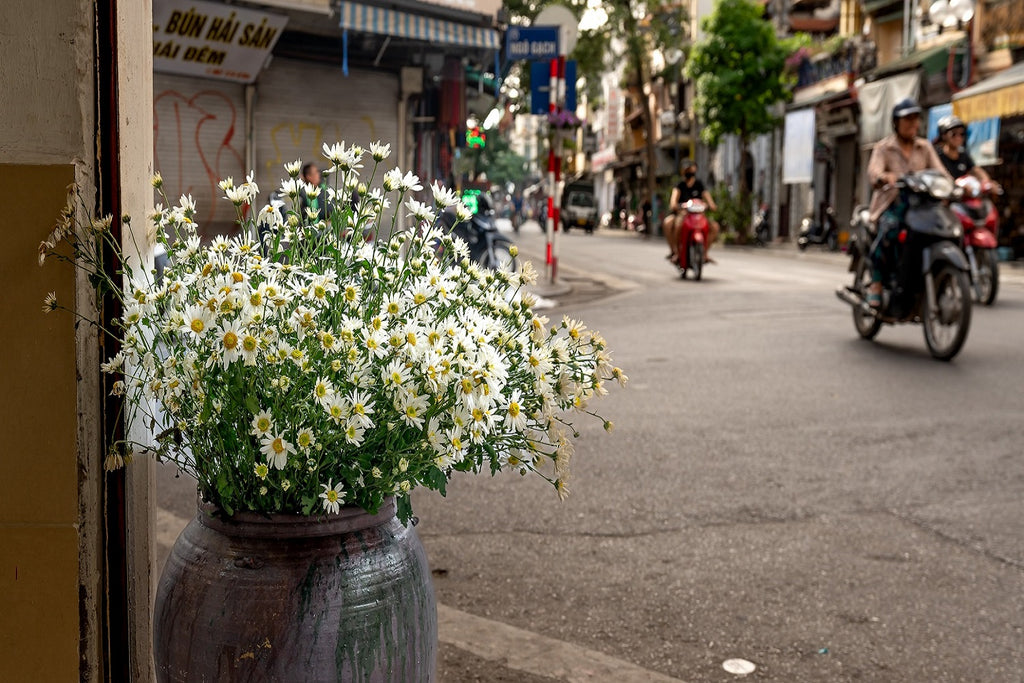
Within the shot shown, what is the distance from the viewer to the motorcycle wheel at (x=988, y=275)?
12014mm

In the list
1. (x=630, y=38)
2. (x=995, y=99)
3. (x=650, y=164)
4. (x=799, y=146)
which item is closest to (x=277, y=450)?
(x=995, y=99)

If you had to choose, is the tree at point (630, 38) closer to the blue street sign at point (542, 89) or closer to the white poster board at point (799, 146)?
the white poster board at point (799, 146)

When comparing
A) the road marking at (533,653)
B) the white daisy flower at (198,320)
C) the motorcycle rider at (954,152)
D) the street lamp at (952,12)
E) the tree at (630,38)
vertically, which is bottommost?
the road marking at (533,653)

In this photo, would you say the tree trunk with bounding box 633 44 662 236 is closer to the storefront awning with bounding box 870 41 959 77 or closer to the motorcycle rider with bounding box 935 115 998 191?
the storefront awning with bounding box 870 41 959 77

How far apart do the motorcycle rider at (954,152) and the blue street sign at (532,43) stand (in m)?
4.94

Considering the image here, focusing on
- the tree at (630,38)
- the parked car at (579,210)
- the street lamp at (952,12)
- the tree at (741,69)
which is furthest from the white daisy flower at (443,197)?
the parked car at (579,210)

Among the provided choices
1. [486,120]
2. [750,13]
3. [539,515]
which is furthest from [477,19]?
[750,13]

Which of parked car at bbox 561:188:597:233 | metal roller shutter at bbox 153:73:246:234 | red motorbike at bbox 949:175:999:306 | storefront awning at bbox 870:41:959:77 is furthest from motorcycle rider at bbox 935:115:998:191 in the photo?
parked car at bbox 561:188:597:233

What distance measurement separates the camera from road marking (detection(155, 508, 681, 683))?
9.56 ft

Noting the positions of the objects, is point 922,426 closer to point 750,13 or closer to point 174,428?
point 174,428

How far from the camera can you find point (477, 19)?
14.7 metres

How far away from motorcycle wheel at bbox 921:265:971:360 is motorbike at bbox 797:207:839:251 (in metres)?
22.7

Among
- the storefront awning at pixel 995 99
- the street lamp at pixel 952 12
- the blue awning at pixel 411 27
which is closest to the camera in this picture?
the blue awning at pixel 411 27

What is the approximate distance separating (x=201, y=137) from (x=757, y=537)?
11530 millimetres
